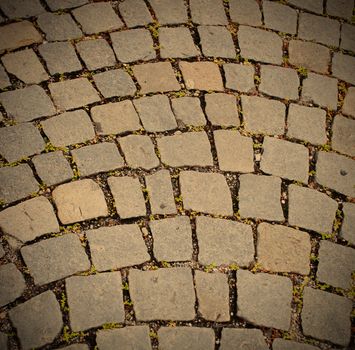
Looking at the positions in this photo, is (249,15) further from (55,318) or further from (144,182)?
(55,318)

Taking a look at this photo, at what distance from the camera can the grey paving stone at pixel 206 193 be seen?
7.60 ft

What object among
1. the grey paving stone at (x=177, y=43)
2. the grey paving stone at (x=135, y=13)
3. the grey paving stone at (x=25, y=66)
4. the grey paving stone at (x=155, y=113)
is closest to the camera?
the grey paving stone at (x=155, y=113)

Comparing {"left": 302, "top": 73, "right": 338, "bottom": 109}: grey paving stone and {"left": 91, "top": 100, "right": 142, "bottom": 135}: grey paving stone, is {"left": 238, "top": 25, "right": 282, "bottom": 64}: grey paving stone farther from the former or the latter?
{"left": 91, "top": 100, "right": 142, "bottom": 135}: grey paving stone

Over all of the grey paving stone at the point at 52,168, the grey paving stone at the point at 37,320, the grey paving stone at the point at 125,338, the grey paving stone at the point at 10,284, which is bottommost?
the grey paving stone at the point at 125,338

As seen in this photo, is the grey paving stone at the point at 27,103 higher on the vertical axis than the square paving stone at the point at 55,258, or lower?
higher

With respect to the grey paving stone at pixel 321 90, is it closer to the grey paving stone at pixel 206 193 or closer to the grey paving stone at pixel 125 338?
the grey paving stone at pixel 206 193

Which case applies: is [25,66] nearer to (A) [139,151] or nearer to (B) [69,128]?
(B) [69,128]

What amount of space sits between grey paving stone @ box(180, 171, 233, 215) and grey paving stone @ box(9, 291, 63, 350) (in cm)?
89

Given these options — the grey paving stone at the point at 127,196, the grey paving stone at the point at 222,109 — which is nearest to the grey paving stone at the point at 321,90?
the grey paving stone at the point at 222,109

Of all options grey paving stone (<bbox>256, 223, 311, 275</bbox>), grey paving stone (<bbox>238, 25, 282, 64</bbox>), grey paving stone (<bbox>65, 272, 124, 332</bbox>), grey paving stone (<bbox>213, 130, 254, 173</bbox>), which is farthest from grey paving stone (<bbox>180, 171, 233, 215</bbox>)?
grey paving stone (<bbox>238, 25, 282, 64</bbox>)

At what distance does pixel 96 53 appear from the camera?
2855 mm

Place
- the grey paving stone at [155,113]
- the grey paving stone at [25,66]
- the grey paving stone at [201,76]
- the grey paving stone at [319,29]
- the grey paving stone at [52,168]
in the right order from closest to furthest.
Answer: the grey paving stone at [52,168] → the grey paving stone at [155,113] → the grey paving stone at [25,66] → the grey paving stone at [201,76] → the grey paving stone at [319,29]

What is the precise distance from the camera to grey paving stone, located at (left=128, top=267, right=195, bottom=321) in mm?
1989

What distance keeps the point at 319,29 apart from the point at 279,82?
747 millimetres
